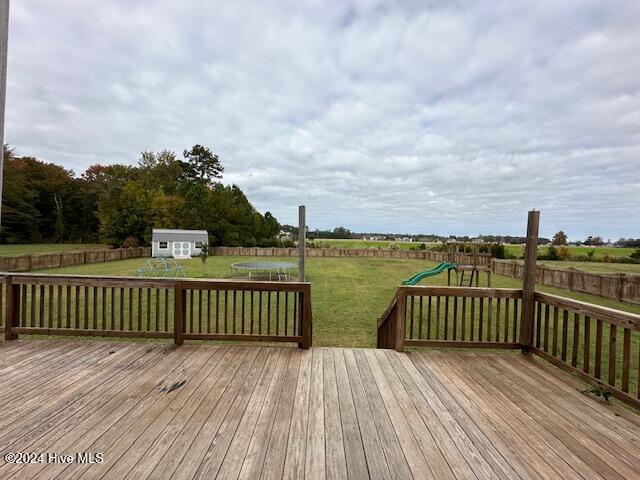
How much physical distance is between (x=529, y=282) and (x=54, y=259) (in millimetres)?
21376

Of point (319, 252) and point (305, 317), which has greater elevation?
point (305, 317)

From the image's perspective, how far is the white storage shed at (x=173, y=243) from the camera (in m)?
23.5

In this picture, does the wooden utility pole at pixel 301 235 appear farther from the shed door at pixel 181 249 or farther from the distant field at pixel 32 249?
the distant field at pixel 32 249

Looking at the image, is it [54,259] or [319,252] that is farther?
[319,252]

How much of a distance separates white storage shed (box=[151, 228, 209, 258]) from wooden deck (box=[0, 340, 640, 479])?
22260 mm

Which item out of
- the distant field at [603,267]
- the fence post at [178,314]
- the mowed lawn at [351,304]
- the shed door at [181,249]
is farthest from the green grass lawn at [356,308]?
the shed door at [181,249]

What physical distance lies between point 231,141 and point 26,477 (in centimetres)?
2383

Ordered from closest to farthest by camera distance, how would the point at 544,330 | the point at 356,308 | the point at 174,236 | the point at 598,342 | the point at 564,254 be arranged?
the point at 598,342 → the point at 544,330 → the point at 356,308 → the point at 174,236 → the point at 564,254

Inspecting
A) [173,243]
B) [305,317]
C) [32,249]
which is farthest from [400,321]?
[32,249]

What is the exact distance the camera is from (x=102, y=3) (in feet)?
18.9

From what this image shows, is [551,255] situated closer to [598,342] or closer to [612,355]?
[612,355]

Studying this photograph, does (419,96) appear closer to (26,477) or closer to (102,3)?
(102,3)

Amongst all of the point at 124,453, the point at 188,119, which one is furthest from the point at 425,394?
the point at 188,119

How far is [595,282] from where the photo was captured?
10328mm
